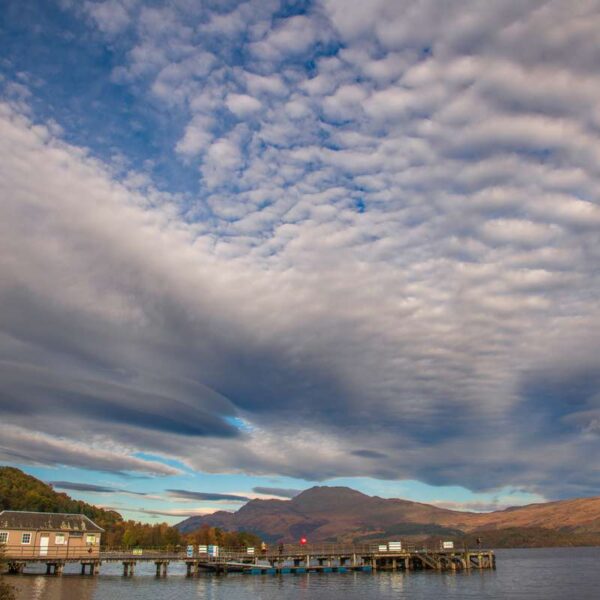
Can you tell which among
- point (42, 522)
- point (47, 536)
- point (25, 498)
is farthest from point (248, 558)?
point (25, 498)

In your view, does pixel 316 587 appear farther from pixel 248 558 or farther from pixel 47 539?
pixel 47 539

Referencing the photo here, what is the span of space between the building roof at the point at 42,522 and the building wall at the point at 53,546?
2.02 ft

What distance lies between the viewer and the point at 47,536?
86.0 meters

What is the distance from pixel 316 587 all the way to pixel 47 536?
4058 centimetres

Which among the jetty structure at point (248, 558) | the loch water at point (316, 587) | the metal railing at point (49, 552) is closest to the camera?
the loch water at point (316, 587)

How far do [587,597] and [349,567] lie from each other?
A: 46.2 m

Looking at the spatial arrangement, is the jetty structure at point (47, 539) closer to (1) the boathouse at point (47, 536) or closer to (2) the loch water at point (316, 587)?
(1) the boathouse at point (47, 536)

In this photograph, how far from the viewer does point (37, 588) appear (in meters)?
65.6

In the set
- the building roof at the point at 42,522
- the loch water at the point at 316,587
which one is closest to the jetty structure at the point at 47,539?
the building roof at the point at 42,522

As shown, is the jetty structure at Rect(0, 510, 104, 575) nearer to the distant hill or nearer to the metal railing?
the metal railing

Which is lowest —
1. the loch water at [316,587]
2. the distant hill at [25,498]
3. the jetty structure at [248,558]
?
the loch water at [316,587]

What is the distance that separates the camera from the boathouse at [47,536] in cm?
8206

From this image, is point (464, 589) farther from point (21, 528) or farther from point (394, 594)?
point (21, 528)

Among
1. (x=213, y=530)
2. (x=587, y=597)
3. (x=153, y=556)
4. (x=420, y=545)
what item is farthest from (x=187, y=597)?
(x=213, y=530)
